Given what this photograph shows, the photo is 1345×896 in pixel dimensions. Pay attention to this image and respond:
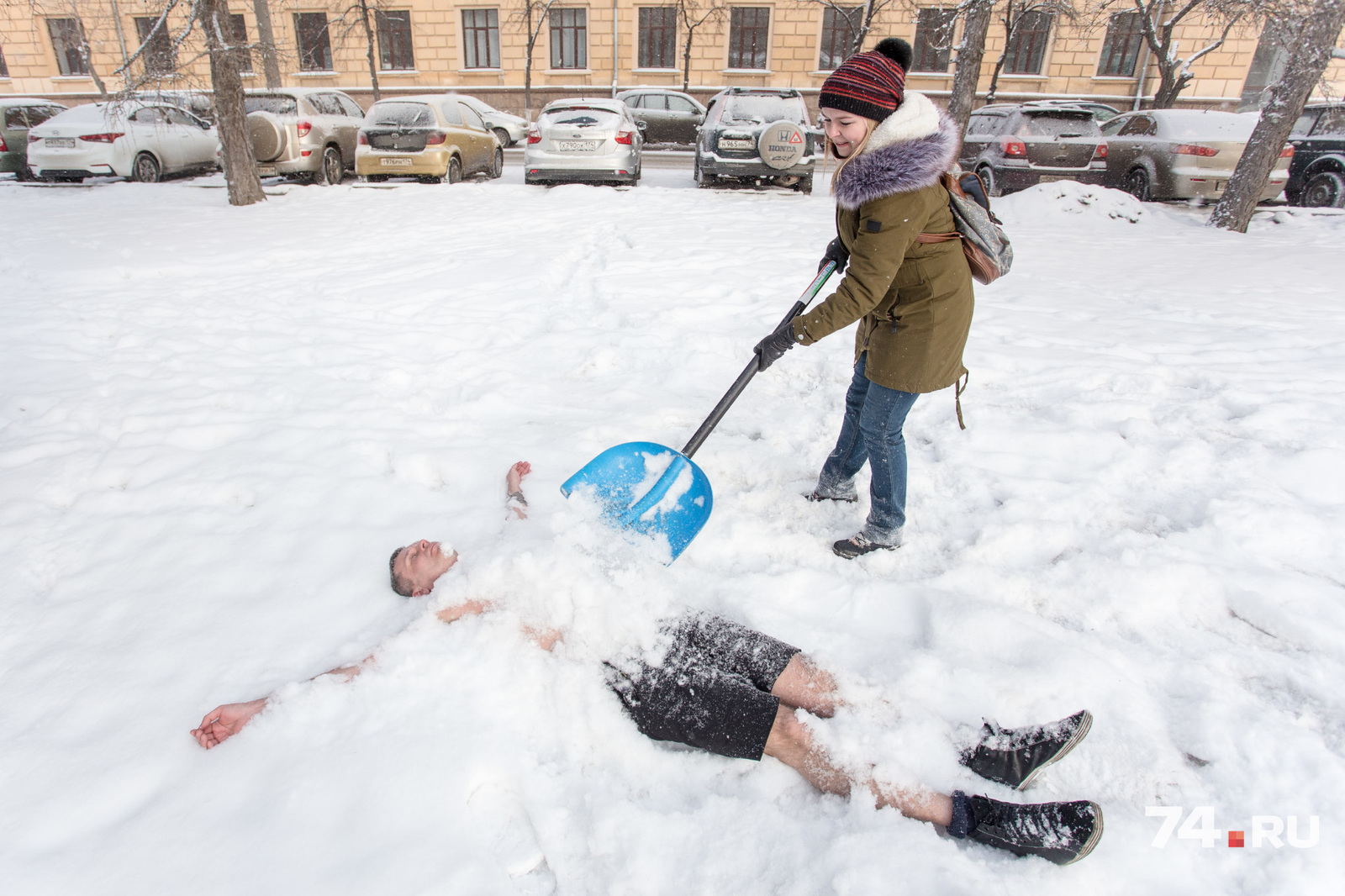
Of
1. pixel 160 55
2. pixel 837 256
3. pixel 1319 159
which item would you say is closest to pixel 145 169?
pixel 160 55

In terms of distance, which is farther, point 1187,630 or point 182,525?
point 182,525

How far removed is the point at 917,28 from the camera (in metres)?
22.0

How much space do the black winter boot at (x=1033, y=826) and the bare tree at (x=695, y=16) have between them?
963 inches

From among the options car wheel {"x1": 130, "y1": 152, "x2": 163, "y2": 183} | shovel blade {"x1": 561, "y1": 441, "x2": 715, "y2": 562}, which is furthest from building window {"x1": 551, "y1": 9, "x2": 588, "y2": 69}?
shovel blade {"x1": 561, "y1": 441, "x2": 715, "y2": 562}

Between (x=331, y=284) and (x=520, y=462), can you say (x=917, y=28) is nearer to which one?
(x=331, y=284)

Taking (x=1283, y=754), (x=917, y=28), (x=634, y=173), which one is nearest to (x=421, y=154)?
(x=634, y=173)

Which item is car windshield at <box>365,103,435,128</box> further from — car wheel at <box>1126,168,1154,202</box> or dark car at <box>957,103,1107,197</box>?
car wheel at <box>1126,168,1154,202</box>

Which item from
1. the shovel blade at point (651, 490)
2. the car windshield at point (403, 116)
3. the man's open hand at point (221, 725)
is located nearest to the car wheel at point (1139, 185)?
the car windshield at point (403, 116)

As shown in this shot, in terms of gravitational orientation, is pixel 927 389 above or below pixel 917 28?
below

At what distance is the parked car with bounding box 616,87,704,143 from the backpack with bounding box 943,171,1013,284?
640 inches

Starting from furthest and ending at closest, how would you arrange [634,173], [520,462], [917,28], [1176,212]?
[917,28], [634,173], [1176,212], [520,462]

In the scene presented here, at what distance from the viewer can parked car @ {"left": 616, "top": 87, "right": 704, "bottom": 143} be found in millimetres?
16734

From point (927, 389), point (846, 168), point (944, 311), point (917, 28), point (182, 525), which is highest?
point (917, 28)

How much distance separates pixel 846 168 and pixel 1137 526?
67.5 inches
